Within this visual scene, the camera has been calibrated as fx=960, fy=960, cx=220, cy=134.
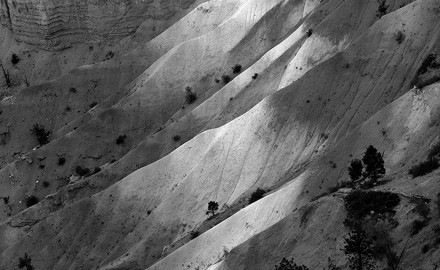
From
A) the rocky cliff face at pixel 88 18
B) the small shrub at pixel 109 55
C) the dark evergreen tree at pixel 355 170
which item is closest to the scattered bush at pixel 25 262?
the small shrub at pixel 109 55

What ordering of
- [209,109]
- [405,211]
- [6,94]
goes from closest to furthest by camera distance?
1. [405,211]
2. [209,109]
3. [6,94]

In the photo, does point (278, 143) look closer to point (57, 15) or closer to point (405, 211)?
point (405, 211)

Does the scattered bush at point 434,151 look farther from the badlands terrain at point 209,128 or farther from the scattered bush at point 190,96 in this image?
the scattered bush at point 190,96

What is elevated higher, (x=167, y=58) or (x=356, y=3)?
(x=167, y=58)

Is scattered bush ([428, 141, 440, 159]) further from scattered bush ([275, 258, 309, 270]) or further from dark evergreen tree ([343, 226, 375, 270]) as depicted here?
scattered bush ([275, 258, 309, 270])

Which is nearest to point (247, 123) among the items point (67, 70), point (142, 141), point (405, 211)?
point (142, 141)

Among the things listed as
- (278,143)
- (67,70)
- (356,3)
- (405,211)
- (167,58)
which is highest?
(67,70)
